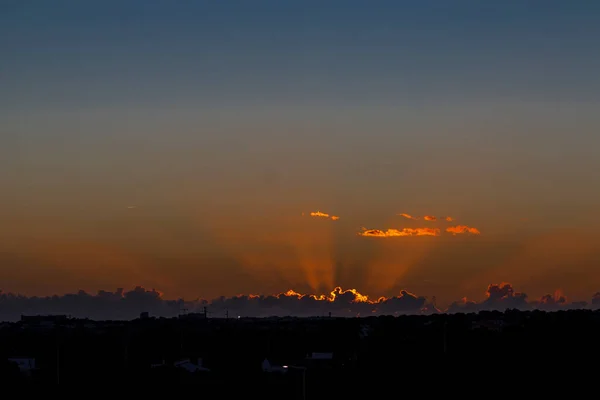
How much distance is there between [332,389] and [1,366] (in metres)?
32.6

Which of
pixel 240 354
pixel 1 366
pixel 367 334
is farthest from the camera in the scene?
pixel 367 334

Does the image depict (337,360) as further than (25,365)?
Yes

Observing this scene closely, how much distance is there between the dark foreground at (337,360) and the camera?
82.2 metres

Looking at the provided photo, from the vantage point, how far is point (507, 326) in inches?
5079

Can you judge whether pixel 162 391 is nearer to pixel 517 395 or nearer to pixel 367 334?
pixel 517 395

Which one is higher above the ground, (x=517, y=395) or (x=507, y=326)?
(x=507, y=326)

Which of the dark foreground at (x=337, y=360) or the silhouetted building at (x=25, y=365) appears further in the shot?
the silhouetted building at (x=25, y=365)

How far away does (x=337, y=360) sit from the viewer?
339 feet

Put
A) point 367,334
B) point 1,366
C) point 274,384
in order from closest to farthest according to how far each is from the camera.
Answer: point 274,384 → point 1,366 → point 367,334

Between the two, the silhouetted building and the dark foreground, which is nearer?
the dark foreground

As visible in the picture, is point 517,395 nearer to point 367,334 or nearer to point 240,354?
point 240,354

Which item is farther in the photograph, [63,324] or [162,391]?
[63,324]

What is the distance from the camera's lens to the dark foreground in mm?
82250

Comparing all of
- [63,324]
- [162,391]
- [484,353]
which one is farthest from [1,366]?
[63,324]
